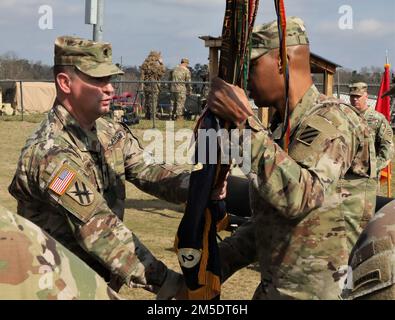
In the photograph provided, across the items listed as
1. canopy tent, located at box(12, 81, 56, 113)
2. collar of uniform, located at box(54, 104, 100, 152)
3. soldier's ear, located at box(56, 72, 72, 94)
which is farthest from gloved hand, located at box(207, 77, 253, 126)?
canopy tent, located at box(12, 81, 56, 113)

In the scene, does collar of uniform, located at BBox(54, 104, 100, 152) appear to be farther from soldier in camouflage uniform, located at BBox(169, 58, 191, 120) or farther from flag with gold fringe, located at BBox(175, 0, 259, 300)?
soldier in camouflage uniform, located at BBox(169, 58, 191, 120)

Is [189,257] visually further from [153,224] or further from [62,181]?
[153,224]

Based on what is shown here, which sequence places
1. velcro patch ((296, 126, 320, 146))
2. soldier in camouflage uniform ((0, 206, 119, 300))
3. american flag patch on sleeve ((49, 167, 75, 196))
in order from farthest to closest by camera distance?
american flag patch on sleeve ((49, 167, 75, 196))
velcro patch ((296, 126, 320, 146))
soldier in camouflage uniform ((0, 206, 119, 300))

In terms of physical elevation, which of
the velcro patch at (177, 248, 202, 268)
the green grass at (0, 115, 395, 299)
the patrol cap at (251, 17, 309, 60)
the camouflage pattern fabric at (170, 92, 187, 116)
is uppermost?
the patrol cap at (251, 17, 309, 60)

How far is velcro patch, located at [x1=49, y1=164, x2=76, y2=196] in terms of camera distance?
3338 mm

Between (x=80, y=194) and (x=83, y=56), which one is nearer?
(x=80, y=194)

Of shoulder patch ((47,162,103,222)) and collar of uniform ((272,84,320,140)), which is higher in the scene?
collar of uniform ((272,84,320,140))

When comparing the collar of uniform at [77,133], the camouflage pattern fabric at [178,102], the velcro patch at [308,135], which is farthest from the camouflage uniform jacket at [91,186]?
the camouflage pattern fabric at [178,102]

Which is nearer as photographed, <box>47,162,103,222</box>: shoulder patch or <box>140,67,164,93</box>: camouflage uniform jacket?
<box>47,162,103,222</box>: shoulder patch

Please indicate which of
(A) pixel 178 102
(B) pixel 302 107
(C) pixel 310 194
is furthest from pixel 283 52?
(A) pixel 178 102

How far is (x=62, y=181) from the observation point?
3.34 meters

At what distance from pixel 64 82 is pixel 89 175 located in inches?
20.9

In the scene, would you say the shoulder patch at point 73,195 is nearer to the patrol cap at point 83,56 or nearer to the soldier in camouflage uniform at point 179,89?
the patrol cap at point 83,56

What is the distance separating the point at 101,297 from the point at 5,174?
12.7 meters
